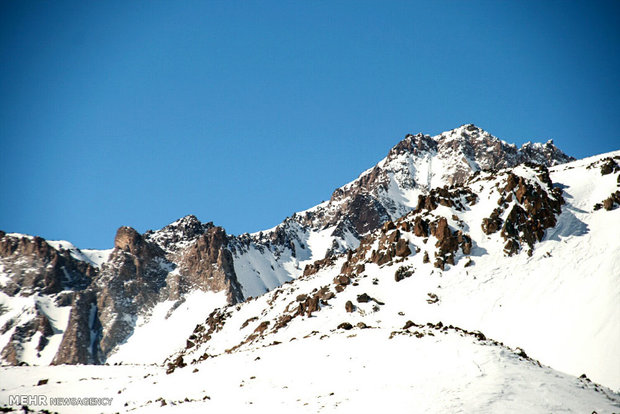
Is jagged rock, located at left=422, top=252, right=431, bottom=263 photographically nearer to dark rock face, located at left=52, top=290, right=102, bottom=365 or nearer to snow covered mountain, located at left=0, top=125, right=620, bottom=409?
snow covered mountain, located at left=0, top=125, right=620, bottom=409

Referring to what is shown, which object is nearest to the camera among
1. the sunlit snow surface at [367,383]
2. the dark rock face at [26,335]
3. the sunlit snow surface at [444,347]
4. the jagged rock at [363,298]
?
the sunlit snow surface at [367,383]

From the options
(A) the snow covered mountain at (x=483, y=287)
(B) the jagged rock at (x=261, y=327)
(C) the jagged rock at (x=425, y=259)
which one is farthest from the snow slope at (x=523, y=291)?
(B) the jagged rock at (x=261, y=327)

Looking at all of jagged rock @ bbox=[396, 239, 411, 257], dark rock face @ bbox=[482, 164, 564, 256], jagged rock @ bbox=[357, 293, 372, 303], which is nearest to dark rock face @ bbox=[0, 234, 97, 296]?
jagged rock @ bbox=[357, 293, 372, 303]

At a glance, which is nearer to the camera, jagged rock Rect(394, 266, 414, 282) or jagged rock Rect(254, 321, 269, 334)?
jagged rock Rect(394, 266, 414, 282)

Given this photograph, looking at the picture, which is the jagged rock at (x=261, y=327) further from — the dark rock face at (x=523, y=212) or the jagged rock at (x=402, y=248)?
the dark rock face at (x=523, y=212)

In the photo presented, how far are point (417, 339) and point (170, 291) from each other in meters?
185

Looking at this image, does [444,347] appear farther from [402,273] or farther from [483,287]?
[402,273]

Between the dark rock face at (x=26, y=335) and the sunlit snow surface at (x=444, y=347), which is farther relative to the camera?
the dark rock face at (x=26, y=335)

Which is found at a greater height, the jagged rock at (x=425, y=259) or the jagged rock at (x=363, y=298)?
the jagged rock at (x=425, y=259)

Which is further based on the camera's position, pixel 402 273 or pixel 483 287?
pixel 402 273

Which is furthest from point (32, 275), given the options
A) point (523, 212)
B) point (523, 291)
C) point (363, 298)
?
point (523, 291)

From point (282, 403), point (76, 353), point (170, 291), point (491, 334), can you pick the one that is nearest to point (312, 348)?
point (282, 403)

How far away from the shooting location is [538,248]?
55.8 m

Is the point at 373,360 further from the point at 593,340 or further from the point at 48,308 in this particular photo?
the point at 48,308
